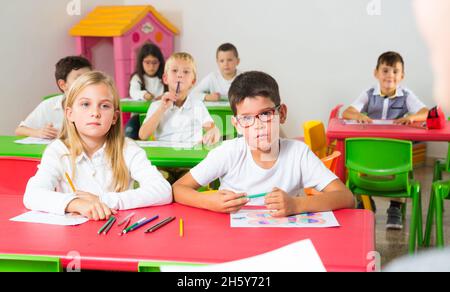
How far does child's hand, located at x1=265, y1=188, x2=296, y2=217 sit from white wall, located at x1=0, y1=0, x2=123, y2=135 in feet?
14.0

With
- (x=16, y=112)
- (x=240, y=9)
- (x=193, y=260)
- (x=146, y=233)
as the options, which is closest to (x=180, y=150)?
(x=146, y=233)

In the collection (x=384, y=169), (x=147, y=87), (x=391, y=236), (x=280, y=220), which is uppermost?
(x=147, y=87)

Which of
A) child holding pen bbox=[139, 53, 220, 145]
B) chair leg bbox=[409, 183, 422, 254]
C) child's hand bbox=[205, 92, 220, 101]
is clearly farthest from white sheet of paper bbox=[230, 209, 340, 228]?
child's hand bbox=[205, 92, 220, 101]

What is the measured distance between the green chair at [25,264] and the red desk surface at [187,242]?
2 centimetres

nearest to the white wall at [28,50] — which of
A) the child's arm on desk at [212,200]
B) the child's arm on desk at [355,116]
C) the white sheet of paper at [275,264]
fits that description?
the child's arm on desk at [355,116]

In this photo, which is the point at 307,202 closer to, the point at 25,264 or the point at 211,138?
the point at 25,264

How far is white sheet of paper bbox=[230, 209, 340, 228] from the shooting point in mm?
1871

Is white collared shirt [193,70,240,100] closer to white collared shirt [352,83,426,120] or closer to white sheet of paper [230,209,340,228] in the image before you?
white collared shirt [352,83,426,120]

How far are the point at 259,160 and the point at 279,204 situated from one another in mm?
429

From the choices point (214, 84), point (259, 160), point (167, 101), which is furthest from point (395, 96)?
point (259, 160)

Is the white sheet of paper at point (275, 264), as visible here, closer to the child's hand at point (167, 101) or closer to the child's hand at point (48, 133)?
the child's hand at point (48, 133)

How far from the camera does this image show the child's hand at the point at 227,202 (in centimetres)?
199

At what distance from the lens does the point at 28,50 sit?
19.8 ft

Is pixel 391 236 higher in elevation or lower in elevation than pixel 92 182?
lower
